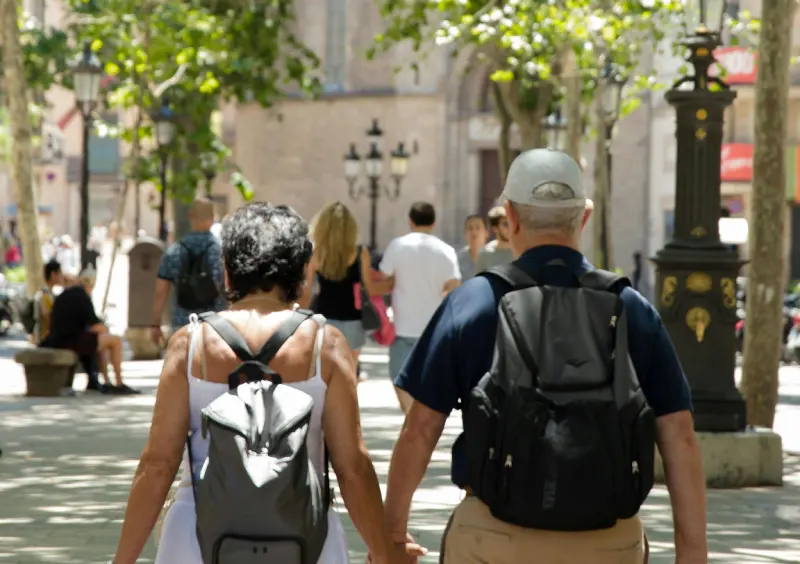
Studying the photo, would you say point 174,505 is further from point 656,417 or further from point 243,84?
point 243,84

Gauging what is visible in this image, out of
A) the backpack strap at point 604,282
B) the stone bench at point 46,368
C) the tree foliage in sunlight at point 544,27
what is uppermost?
the tree foliage in sunlight at point 544,27

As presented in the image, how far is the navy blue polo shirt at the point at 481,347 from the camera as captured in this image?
4598 millimetres

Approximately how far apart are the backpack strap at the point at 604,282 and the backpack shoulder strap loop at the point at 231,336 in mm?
763

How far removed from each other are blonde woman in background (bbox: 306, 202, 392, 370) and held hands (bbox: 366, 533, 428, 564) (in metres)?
8.53

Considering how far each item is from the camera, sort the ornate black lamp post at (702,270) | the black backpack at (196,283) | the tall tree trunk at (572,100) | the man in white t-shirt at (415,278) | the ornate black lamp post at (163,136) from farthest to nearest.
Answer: the ornate black lamp post at (163,136)
the tall tree trunk at (572,100)
the black backpack at (196,283)
the man in white t-shirt at (415,278)
the ornate black lamp post at (702,270)

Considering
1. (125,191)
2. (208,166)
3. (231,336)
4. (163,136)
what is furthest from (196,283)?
(208,166)

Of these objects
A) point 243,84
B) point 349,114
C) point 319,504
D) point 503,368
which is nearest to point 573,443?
point 503,368

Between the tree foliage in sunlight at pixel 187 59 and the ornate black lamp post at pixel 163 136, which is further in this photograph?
the ornate black lamp post at pixel 163 136

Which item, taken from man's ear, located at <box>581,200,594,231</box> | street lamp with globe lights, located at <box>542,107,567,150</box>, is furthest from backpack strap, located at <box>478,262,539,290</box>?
street lamp with globe lights, located at <box>542,107,567,150</box>

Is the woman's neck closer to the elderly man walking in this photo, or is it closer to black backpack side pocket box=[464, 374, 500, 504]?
the elderly man walking

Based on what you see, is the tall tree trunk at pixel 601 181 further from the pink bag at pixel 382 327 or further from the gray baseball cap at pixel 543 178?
the gray baseball cap at pixel 543 178

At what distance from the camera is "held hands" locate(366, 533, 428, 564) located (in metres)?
4.75

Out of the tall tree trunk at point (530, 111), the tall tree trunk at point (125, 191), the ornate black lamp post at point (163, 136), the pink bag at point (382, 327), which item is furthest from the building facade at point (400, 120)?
the pink bag at point (382, 327)

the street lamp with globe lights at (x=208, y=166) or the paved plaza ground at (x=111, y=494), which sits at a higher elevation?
the street lamp with globe lights at (x=208, y=166)
